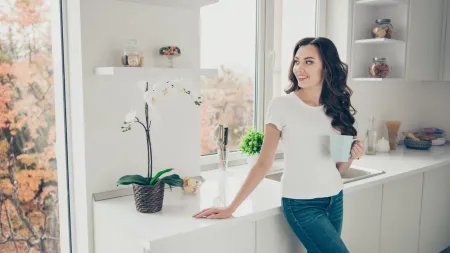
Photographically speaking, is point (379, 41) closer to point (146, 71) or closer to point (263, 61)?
point (263, 61)

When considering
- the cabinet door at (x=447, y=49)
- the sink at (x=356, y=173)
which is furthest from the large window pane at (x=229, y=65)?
the cabinet door at (x=447, y=49)

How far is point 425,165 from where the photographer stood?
2533 millimetres

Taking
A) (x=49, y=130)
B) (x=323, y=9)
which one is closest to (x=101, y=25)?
(x=49, y=130)

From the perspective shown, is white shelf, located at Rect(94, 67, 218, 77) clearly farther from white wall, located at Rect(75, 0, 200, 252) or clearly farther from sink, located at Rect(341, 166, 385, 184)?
sink, located at Rect(341, 166, 385, 184)

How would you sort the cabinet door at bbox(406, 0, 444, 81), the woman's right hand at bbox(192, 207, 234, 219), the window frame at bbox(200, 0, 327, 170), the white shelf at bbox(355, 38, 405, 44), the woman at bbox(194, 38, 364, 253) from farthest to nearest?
the cabinet door at bbox(406, 0, 444, 81), the white shelf at bbox(355, 38, 405, 44), the window frame at bbox(200, 0, 327, 170), the woman at bbox(194, 38, 364, 253), the woman's right hand at bbox(192, 207, 234, 219)

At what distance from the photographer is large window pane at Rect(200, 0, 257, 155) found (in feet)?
7.86

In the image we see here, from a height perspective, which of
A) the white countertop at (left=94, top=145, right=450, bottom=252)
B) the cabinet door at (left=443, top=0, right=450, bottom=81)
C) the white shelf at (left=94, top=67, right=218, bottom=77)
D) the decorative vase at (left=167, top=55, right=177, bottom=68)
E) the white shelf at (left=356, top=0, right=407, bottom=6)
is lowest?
the white countertop at (left=94, top=145, right=450, bottom=252)

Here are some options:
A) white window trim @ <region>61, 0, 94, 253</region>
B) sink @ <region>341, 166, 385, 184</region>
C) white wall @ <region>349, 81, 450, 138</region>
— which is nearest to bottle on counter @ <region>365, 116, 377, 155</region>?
white wall @ <region>349, 81, 450, 138</region>

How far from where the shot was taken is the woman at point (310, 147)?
→ 63.2 inches

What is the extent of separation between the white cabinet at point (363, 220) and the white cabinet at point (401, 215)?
68 millimetres

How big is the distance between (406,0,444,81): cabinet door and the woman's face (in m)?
1.48

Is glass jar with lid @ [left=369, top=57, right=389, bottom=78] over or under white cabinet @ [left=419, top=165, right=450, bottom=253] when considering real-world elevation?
over

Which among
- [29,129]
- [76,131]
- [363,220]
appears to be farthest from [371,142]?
[29,129]

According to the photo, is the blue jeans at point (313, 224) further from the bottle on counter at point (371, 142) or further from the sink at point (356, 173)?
the bottle on counter at point (371, 142)
